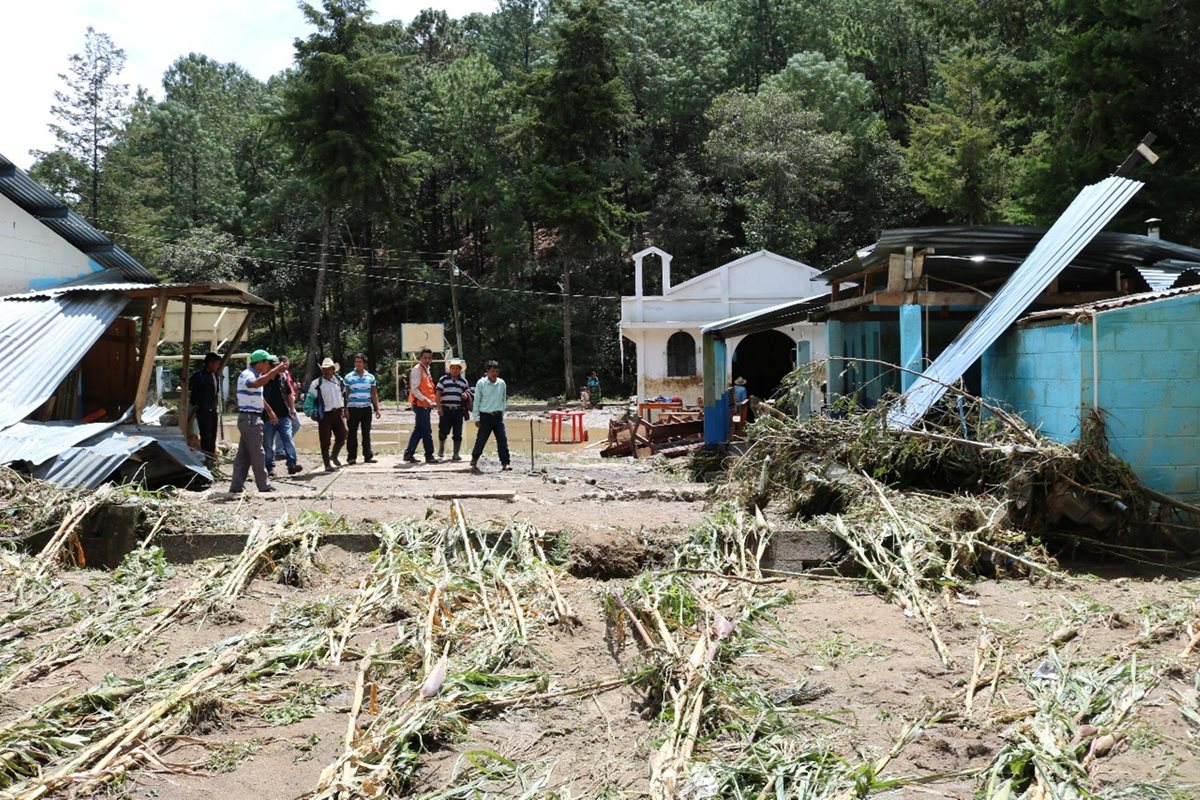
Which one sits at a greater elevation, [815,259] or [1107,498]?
[815,259]

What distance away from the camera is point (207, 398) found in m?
13.5

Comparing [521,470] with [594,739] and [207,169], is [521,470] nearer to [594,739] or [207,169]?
[594,739]

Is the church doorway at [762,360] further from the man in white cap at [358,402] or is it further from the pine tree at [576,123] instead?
the man in white cap at [358,402]

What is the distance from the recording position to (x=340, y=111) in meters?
39.9

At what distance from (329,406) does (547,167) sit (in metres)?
28.5

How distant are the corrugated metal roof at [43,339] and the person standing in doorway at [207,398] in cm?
126

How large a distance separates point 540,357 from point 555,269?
4.50 metres

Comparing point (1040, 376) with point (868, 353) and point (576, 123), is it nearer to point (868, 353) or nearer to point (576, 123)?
point (868, 353)

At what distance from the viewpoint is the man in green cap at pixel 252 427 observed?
10.8 meters

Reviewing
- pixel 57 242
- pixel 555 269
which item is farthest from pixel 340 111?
pixel 57 242

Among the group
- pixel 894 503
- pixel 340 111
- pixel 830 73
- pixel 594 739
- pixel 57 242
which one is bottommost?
pixel 594 739

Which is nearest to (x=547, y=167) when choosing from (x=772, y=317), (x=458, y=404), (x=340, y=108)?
(x=340, y=108)

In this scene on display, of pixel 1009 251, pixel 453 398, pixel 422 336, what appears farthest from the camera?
pixel 422 336

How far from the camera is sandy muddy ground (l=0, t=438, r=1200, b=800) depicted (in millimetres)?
4395
